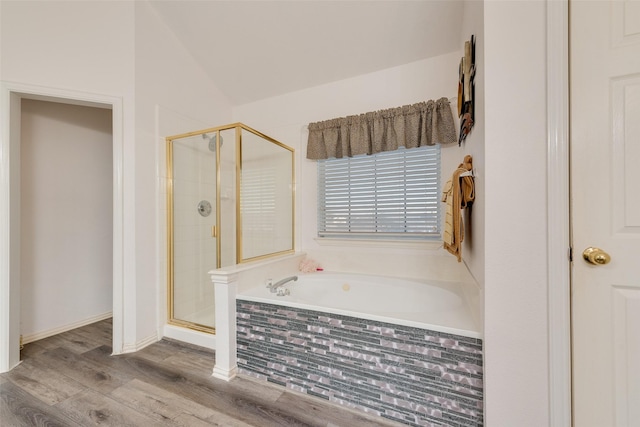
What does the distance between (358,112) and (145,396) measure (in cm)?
269

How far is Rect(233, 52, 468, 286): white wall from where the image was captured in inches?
85.7

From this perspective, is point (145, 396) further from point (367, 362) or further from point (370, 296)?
point (370, 296)

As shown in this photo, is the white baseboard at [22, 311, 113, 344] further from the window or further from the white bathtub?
the window

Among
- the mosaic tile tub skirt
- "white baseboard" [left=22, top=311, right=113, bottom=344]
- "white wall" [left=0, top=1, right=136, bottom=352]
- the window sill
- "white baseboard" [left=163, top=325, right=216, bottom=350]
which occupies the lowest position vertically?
"white baseboard" [left=22, top=311, right=113, bottom=344]

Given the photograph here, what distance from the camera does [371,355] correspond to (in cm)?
133

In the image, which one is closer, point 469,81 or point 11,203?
point 469,81

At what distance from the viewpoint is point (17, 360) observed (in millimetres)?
1804

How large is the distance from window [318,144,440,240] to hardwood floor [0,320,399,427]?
1443 mm
